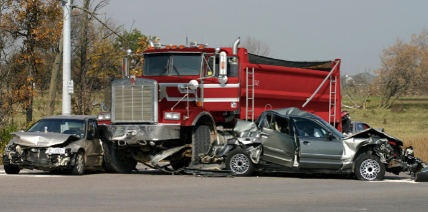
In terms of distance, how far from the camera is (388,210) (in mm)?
8438

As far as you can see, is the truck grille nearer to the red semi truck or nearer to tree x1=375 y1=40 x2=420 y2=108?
the red semi truck

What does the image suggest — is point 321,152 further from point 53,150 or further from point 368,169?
point 53,150

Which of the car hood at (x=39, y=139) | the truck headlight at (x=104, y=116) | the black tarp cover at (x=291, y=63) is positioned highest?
the black tarp cover at (x=291, y=63)

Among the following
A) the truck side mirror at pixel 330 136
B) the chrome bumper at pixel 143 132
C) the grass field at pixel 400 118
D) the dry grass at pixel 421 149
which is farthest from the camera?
the grass field at pixel 400 118

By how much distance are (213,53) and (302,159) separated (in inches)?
153

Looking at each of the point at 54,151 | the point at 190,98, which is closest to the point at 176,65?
the point at 190,98

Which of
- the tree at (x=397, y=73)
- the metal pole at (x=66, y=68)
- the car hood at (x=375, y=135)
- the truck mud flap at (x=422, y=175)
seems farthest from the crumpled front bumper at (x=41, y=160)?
the tree at (x=397, y=73)

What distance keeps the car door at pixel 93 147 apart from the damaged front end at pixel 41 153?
76 centimetres

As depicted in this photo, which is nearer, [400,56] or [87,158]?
[87,158]

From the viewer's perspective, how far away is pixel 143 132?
12.9 meters

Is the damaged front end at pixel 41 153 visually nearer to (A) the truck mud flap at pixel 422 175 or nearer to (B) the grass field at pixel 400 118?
(A) the truck mud flap at pixel 422 175

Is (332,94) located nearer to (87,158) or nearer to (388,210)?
(87,158)

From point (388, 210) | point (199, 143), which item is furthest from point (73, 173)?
point (388, 210)

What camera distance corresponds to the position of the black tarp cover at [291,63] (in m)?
15.8
